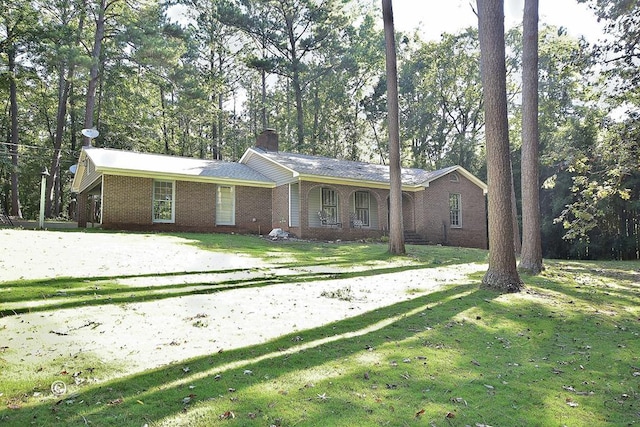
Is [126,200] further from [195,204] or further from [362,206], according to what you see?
[362,206]

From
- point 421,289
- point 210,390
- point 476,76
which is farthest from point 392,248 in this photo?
point 476,76

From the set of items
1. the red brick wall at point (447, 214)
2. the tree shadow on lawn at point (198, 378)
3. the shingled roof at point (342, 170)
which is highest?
the shingled roof at point (342, 170)

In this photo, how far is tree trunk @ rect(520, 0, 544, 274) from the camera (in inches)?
393

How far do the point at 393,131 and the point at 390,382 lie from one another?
1060 centimetres

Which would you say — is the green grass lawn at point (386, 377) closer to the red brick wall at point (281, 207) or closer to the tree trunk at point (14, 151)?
the red brick wall at point (281, 207)

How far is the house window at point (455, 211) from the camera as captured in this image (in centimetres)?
2177

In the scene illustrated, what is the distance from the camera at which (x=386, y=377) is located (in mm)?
3732

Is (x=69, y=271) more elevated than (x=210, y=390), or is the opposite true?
(x=69, y=271)

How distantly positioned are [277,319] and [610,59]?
12014 millimetres

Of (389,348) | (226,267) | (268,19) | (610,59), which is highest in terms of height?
(268,19)

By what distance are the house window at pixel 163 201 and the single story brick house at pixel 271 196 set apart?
1.5 inches

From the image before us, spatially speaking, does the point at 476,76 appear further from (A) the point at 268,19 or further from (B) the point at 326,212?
(B) the point at 326,212

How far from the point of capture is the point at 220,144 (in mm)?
34688

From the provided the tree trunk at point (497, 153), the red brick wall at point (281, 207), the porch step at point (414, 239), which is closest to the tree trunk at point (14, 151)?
the red brick wall at point (281, 207)
